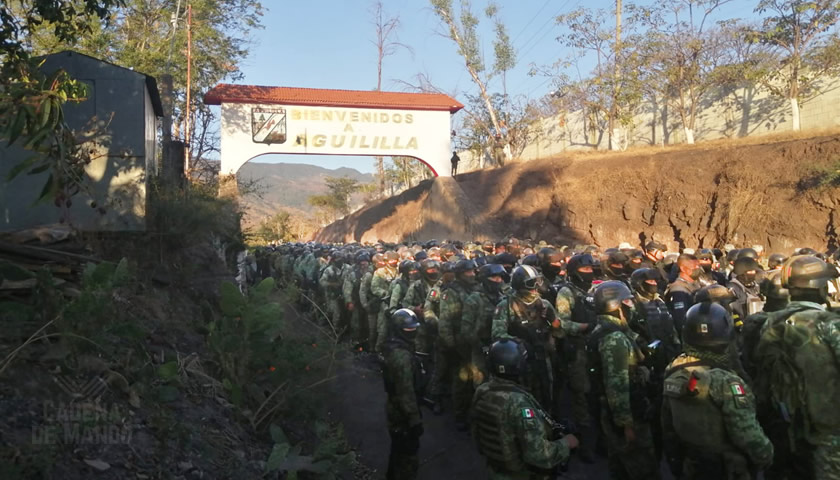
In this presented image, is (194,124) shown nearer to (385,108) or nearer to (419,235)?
(385,108)

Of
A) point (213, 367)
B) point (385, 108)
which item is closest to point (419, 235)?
point (385, 108)

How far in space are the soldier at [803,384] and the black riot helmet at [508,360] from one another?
1.84 meters

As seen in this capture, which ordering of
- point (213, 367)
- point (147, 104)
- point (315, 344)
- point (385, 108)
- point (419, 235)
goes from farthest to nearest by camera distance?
point (419, 235) → point (385, 108) → point (147, 104) → point (315, 344) → point (213, 367)

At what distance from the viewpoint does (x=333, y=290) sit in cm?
1494

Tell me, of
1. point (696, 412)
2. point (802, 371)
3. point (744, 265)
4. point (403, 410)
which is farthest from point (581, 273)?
point (696, 412)

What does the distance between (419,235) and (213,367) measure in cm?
2852

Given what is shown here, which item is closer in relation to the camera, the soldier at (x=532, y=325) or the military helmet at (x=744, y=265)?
the soldier at (x=532, y=325)

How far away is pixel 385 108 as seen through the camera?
29.1 metres

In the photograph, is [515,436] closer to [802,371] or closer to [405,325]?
[802,371]

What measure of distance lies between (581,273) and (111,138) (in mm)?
6960

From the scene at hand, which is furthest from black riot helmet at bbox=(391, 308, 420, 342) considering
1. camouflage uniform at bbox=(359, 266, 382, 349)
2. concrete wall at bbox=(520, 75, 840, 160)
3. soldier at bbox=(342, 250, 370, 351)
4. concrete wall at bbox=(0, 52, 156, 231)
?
concrete wall at bbox=(520, 75, 840, 160)

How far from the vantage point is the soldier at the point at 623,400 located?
5.15 m

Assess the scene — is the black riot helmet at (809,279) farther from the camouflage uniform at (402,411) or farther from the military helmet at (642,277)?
the camouflage uniform at (402,411)

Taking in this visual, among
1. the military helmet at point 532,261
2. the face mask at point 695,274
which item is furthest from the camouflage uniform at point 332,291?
the face mask at point 695,274
